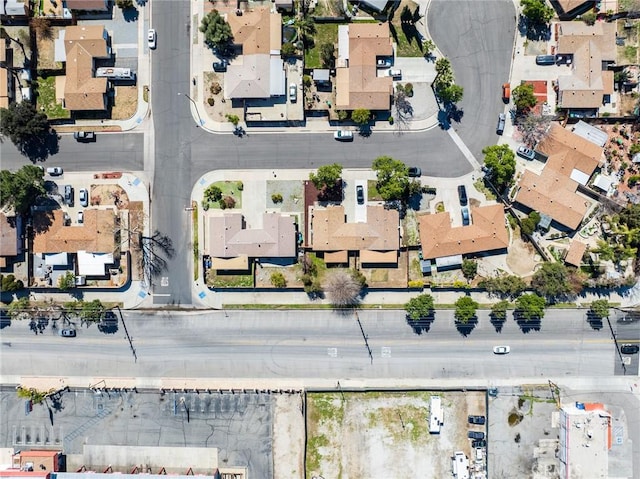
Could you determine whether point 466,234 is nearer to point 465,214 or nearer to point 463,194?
point 465,214

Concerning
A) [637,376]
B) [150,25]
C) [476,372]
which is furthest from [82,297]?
[637,376]

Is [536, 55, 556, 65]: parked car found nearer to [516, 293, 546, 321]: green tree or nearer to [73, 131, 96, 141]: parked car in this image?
[516, 293, 546, 321]: green tree

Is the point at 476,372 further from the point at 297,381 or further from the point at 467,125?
the point at 467,125

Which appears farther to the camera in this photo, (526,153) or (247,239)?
(526,153)

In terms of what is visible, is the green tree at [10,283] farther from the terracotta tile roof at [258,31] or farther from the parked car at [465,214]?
the parked car at [465,214]

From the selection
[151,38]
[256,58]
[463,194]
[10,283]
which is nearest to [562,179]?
[463,194]
